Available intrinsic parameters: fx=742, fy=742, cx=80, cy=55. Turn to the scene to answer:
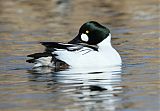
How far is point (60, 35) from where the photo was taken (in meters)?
17.1

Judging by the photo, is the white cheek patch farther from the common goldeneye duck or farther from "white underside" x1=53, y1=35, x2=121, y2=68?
"white underside" x1=53, y1=35, x2=121, y2=68

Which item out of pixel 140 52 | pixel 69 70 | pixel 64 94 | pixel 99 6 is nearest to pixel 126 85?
pixel 64 94

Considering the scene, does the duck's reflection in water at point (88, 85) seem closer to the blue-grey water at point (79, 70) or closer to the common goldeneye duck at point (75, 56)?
the blue-grey water at point (79, 70)

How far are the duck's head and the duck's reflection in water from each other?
0.93 metres

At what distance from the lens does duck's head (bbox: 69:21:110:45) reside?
13.2 m

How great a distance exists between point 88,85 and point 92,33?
2418 millimetres

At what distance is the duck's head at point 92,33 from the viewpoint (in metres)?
13.2

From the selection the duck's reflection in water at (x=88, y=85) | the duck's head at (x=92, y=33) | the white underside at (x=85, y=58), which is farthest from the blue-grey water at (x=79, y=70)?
the duck's head at (x=92, y=33)

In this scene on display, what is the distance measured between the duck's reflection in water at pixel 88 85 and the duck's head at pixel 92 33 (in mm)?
931

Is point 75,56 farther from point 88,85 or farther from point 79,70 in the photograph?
point 88,85

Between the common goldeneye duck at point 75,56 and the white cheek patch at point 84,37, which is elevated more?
the white cheek patch at point 84,37

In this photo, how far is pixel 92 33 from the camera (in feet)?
43.6

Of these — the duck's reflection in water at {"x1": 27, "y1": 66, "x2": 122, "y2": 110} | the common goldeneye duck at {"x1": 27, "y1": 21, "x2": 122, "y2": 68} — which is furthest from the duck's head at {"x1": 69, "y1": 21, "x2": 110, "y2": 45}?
the duck's reflection in water at {"x1": 27, "y1": 66, "x2": 122, "y2": 110}

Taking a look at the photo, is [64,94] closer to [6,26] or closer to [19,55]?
[19,55]
